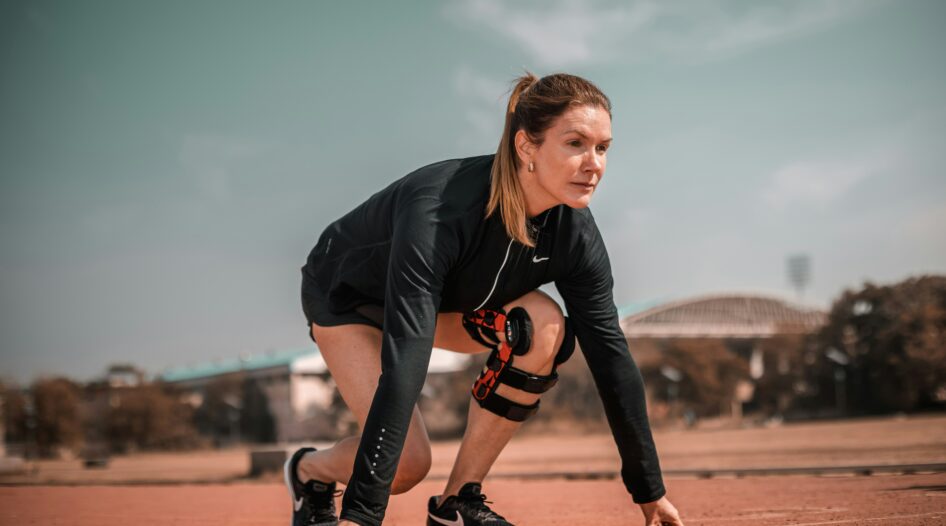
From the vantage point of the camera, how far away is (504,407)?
3930 mm

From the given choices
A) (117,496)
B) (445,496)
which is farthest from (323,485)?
(117,496)

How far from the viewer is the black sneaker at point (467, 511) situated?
3.79m

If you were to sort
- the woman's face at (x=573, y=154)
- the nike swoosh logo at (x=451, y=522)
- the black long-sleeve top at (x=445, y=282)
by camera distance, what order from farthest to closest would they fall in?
the nike swoosh logo at (x=451, y=522) → the woman's face at (x=573, y=154) → the black long-sleeve top at (x=445, y=282)

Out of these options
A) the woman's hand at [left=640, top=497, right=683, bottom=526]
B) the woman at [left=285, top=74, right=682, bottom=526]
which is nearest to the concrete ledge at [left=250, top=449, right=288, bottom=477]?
the woman at [left=285, top=74, right=682, bottom=526]

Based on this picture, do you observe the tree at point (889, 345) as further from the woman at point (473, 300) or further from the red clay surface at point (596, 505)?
the woman at point (473, 300)

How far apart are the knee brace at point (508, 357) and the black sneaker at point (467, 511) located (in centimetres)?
36

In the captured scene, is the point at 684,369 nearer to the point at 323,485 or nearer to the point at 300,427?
the point at 300,427

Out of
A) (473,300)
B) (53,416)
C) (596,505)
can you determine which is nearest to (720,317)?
(53,416)

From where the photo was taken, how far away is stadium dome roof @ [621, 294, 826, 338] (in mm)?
72312

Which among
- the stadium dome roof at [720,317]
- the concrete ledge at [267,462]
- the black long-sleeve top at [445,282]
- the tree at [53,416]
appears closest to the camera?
the black long-sleeve top at [445,282]

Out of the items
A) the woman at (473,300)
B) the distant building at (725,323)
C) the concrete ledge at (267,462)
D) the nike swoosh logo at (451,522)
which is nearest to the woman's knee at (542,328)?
the woman at (473,300)

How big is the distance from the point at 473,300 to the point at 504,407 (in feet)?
1.82

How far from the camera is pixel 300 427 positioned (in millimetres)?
58656

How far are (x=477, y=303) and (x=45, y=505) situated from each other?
5694 mm
